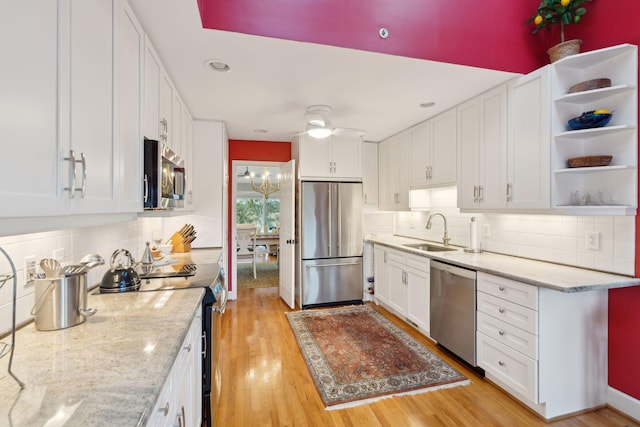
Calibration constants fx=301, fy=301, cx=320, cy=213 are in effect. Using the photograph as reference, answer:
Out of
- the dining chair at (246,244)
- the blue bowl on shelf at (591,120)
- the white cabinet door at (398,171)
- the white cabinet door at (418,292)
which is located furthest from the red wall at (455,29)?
the dining chair at (246,244)

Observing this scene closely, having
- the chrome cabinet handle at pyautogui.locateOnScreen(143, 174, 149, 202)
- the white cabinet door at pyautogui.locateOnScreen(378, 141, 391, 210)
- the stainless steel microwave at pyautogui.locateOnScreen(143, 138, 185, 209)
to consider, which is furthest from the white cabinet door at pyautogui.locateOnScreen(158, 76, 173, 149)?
the white cabinet door at pyautogui.locateOnScreen(378, 141, 391, 210)

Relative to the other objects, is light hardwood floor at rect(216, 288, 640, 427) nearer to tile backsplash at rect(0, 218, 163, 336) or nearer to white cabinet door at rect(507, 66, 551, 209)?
tile backsplash at rect(0, 218, 163, 336)

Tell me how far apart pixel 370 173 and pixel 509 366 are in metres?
3.06

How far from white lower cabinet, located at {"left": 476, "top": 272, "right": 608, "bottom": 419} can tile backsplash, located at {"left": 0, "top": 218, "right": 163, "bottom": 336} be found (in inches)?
105

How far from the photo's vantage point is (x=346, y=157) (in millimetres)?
4191

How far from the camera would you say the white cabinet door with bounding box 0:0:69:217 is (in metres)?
0.69

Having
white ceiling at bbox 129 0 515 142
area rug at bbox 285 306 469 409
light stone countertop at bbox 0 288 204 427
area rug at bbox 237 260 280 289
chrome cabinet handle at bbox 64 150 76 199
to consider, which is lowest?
area rug at bbox 285 306 469 409

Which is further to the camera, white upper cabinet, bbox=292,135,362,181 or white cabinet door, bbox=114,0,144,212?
white upper cabinet, bbox=292,135,362,181

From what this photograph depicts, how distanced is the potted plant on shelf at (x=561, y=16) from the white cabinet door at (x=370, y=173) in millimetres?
2596

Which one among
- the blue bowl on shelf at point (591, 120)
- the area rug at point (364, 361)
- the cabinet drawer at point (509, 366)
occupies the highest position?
the blue bowl on shelf at point (591, 120)

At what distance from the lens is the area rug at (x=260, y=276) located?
5234 mm

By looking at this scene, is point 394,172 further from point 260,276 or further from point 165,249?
point 260,276

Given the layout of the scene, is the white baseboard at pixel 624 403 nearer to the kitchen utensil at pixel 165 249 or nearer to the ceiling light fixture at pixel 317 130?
the ceiling light fixture at pixel 317 130

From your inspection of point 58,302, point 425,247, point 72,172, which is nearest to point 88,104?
point 72,172
